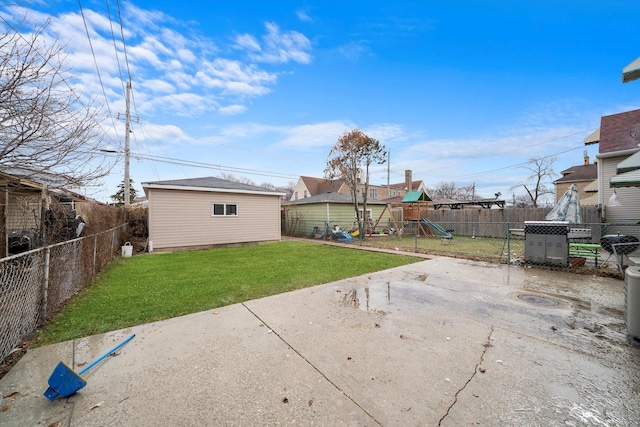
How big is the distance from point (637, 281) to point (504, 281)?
3005 mm

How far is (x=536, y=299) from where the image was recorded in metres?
4.33

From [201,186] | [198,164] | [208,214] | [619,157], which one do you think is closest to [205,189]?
[201,186]

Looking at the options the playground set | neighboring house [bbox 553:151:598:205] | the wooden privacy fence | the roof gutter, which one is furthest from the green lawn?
neighboring house [bbox 553:151:598:205]

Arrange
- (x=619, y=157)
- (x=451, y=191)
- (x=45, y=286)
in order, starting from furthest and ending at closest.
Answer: (x=451, y=191) < (x=619, y=157) < (x=45, y=286)

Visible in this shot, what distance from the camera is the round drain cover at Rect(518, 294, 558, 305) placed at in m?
4.18

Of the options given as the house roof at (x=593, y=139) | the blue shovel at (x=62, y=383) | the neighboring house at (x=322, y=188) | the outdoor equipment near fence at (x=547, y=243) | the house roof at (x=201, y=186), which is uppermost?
the house roof at (x=593, y=139)

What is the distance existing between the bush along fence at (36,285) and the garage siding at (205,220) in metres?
5.53

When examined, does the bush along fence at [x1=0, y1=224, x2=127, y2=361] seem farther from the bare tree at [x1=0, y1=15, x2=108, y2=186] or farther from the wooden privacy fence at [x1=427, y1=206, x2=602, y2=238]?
the wooden privacy fence at [x1=427, y1=206, x2=602, y2=238]

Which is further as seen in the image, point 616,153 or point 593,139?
point 593,139

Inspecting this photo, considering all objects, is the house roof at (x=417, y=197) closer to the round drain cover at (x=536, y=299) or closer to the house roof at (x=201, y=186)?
the house roof at (x=201, y=186)

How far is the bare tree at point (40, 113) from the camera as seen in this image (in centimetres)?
235

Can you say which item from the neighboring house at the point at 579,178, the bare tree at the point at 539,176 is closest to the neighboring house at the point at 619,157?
the neighboring house at the point at 579,178

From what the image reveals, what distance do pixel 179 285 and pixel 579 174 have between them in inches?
1414

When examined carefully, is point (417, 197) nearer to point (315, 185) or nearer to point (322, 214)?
point (322, 214)
